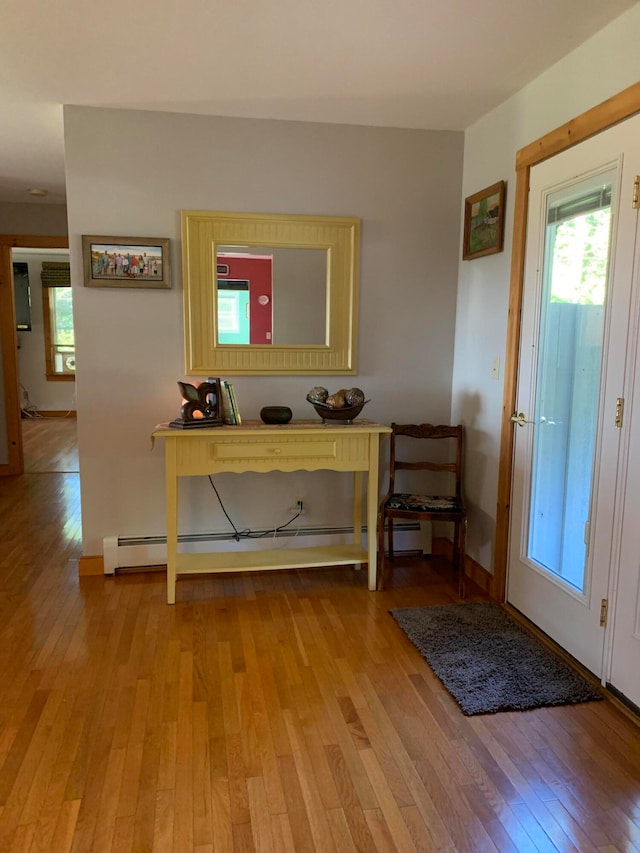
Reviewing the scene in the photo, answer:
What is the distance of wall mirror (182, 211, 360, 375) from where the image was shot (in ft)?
10.3

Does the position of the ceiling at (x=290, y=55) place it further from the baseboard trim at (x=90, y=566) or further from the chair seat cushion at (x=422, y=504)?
the baseboard trim at (x=90, y=566)

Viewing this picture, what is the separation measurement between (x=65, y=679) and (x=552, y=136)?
2.87 meters

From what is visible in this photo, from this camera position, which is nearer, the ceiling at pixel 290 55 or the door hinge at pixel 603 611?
the ceiling at pixel 290 55

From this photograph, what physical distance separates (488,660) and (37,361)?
8344mm

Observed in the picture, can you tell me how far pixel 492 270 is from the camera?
3043mm

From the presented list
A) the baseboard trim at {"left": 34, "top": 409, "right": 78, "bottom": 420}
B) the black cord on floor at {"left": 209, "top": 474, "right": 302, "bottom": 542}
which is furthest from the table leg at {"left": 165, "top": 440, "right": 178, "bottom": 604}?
the baseboard trim at {"left": 34, "top": 409, "right": 78, "bottom": 420}

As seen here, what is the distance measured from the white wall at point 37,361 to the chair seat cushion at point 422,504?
23.8 ft

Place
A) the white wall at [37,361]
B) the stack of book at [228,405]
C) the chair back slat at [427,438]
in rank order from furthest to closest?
the white wall at [37,361], the chair back slat at [427,438], the stack of book at [228,405]

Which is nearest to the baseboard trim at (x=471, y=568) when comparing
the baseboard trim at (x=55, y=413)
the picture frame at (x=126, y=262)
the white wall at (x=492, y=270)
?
the white wall at (x=492, y=270)

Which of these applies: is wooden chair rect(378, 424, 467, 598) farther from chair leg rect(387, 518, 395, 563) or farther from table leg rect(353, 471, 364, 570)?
table leg rect(353, 471, 364, 570)

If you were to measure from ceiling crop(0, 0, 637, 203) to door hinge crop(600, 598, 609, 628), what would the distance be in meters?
2.06

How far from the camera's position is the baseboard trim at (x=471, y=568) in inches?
122

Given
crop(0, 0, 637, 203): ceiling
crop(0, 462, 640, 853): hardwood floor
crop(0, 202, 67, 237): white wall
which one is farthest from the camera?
crop(0, 202, 67, 237): white wall

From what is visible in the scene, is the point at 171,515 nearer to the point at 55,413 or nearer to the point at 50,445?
the point at 50,445
